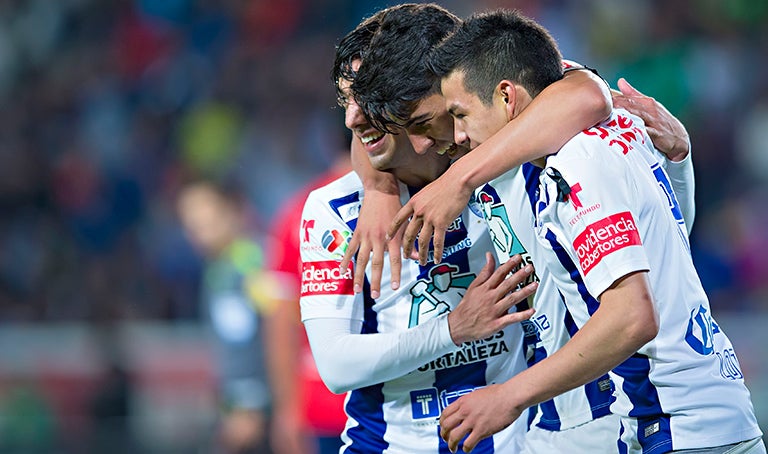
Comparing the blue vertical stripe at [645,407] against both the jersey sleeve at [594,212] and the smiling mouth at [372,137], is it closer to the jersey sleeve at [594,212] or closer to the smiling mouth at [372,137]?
the jersey sleeve at [594,212]

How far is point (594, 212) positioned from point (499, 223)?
22.5 inches

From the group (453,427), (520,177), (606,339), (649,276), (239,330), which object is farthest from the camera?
(239,330)

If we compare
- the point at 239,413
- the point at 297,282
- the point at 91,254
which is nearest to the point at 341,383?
the point at 297,282

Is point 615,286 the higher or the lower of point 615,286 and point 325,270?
the lower

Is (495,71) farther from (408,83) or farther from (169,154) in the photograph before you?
(169,154)

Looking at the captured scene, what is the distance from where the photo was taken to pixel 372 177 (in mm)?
3250

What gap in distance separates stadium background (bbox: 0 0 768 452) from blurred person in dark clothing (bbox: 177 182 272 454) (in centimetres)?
125

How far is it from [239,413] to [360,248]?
3.40m

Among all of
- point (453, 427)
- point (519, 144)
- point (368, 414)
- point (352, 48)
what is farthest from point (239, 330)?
point (519, 144)

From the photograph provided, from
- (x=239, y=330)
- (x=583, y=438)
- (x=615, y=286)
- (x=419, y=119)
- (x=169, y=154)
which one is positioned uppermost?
(x=169, y=154)

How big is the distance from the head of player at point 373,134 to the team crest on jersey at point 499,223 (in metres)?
0.28

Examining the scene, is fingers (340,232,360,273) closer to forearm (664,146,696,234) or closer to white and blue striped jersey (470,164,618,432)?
white and blue striped jersey (470,164,618,432)

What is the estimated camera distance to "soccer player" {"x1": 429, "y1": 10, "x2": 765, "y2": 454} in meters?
2.31

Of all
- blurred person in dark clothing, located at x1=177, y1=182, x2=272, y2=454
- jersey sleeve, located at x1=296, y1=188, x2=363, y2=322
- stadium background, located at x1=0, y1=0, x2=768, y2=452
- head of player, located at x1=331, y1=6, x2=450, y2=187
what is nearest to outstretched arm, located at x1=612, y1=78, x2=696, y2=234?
head of player, located at x1=331, y1=6, x2=450, y2=187
